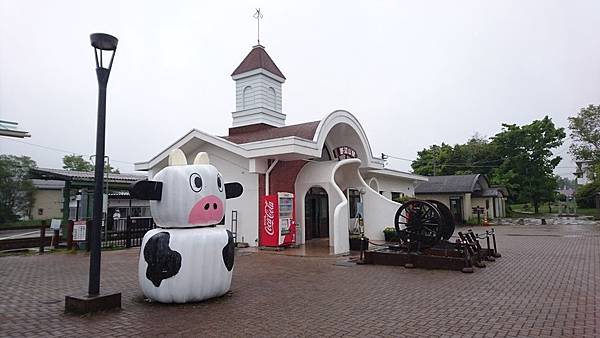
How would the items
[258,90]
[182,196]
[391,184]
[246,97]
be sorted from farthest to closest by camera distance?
[391,184] → [246,97] → [258,90] → [182,196]

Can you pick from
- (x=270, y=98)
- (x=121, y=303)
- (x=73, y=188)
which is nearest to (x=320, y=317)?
(x=121, y=303)

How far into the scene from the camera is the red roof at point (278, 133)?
13906 millimetres

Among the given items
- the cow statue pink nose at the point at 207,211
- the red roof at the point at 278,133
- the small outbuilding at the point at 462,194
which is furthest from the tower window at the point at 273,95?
the small outbuilding at the point at 462,194

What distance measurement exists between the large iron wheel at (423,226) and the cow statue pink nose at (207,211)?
17.9ft

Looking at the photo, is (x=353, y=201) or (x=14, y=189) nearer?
(x=353, y=201)

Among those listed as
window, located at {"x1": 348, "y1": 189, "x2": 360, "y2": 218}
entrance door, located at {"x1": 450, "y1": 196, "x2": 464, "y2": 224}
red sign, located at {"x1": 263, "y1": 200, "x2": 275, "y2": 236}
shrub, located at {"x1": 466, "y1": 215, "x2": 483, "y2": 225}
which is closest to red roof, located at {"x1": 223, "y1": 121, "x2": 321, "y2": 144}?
red sign, located at {"x1": 263, "y1": 200, "x2": 275, "y2": 236}

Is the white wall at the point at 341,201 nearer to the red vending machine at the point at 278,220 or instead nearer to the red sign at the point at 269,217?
the red vending machine at the point at 278,220

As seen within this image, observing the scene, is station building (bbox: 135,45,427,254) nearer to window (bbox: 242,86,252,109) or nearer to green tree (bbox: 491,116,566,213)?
window (bbox: 242,86,252,109)

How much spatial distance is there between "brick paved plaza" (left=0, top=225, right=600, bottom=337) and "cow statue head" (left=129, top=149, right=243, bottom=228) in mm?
1375

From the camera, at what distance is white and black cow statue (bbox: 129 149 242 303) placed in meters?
6.26

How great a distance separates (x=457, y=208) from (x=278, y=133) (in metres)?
20.3

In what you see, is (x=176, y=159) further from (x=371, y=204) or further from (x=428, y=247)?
(x=371, y=204)

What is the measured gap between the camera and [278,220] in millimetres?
13047

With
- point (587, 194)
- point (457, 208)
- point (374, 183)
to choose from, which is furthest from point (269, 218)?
point (587, 194)
